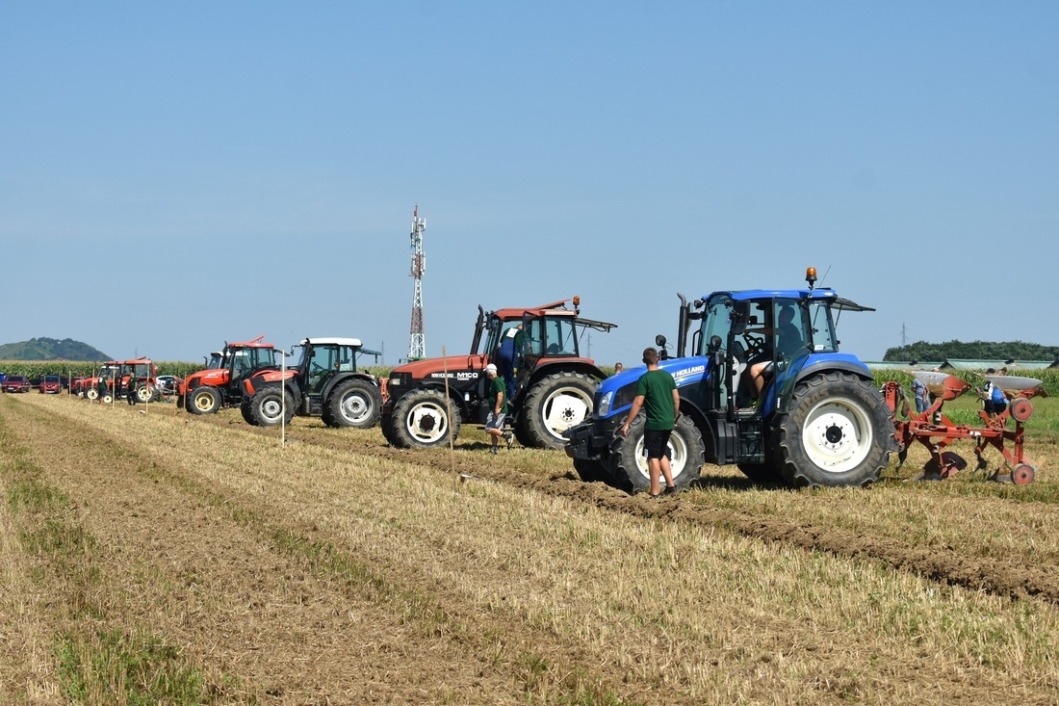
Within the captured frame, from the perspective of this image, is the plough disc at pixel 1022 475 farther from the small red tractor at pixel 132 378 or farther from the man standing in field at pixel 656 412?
the small red tractor at pixel 132 378

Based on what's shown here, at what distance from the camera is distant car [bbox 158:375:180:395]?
167 ft

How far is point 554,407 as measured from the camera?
18.0 meters

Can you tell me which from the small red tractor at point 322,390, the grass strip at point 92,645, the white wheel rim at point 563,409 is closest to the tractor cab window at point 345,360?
Answer: the small red tractor at point 322,390

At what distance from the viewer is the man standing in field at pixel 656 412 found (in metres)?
11.5

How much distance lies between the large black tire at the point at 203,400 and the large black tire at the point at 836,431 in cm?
2384

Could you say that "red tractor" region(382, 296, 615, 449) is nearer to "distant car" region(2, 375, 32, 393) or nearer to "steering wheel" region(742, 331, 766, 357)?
"steering wheel" region(742, 331, 766, 357)

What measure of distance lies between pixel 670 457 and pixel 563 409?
5885 mm

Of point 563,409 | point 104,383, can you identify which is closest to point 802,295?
point 563,409

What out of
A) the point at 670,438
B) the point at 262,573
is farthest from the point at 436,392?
the point at 262,573

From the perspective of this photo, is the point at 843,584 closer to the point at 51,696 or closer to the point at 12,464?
the point at 51,696

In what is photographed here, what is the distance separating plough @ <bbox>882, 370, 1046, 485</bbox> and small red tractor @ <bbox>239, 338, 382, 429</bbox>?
1382 centimetres

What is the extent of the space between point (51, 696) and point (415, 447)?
13542mm

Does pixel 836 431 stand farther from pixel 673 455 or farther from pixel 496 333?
pixel 496 333

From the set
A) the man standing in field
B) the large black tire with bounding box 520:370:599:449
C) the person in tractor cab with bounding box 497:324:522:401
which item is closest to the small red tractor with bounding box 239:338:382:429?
the person in tractor cab with bounding box 497:324:522:401
